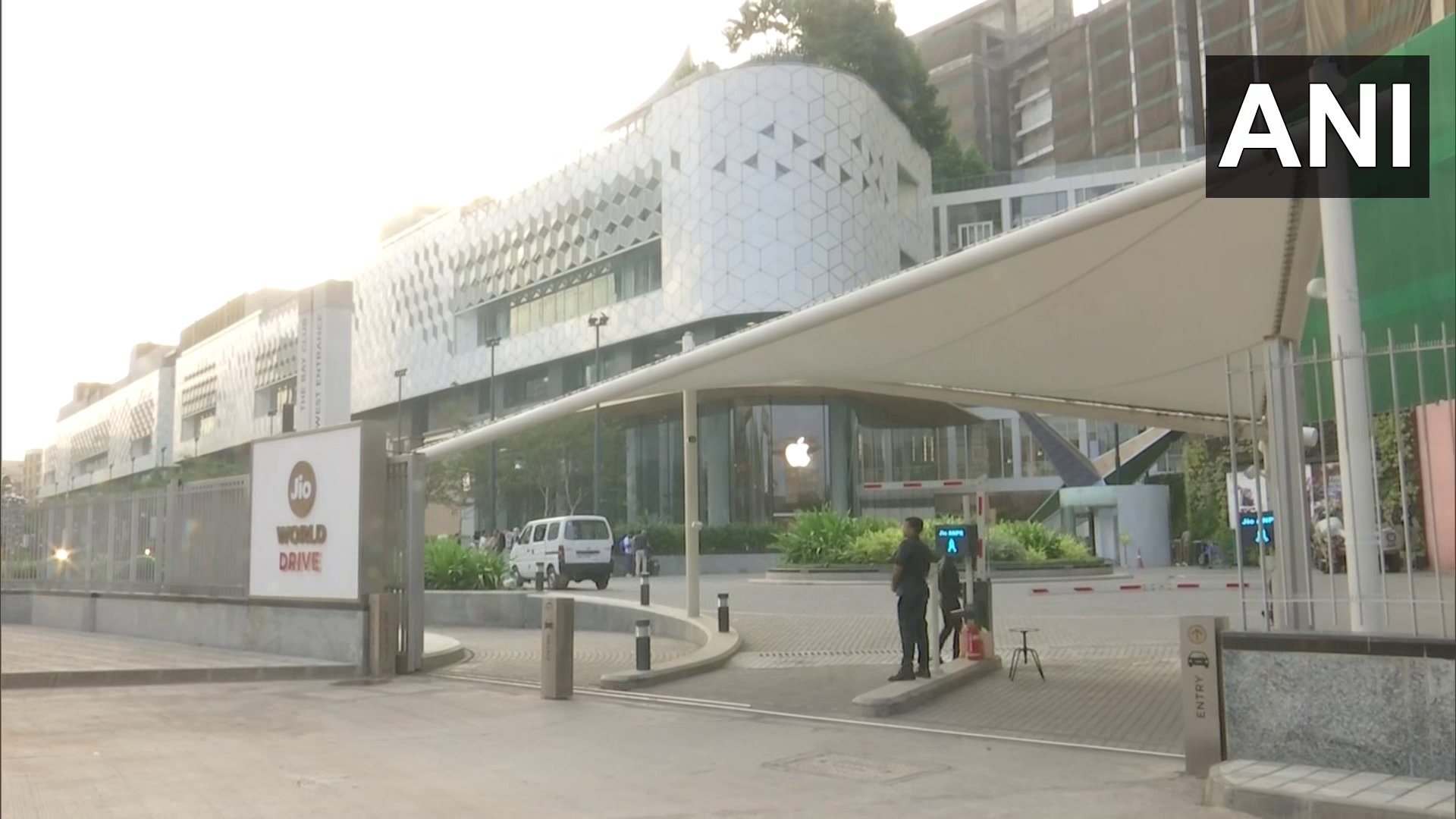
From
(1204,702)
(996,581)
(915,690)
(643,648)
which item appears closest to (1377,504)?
(1204,702)

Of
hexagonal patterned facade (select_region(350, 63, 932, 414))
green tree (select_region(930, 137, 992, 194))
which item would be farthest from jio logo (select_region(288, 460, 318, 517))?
green tree (select_region(930, 137, 992, 194))

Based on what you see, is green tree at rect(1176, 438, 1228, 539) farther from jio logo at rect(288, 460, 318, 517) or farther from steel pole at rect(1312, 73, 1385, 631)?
steel pole at rect(1312, 73, 1385, 631)

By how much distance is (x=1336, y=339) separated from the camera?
697 centimetres

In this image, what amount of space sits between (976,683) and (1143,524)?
38098 millimetres

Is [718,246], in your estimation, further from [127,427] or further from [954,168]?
[127,427]

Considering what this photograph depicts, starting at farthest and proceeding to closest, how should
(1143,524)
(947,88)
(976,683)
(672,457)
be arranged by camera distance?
(947,88) < (672,457) < (1143,524) < (976,683)

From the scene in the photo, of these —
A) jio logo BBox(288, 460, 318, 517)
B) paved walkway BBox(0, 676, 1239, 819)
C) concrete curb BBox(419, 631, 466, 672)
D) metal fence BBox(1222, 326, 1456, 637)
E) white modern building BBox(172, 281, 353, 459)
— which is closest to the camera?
metal fence BBox(1222, 326, 1456, 637)

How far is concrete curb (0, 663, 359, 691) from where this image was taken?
12297mm

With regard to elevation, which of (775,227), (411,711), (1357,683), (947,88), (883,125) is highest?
(947,88)

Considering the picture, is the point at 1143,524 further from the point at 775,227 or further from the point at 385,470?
the point at 385,470

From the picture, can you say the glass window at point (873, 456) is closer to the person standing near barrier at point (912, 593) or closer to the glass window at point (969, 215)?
the glass window at point (969, 215)

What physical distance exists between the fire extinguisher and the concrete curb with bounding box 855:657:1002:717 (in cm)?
20

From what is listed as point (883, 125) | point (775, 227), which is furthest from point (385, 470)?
point (883, 125)

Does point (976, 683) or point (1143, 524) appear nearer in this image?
point (976, 683)
